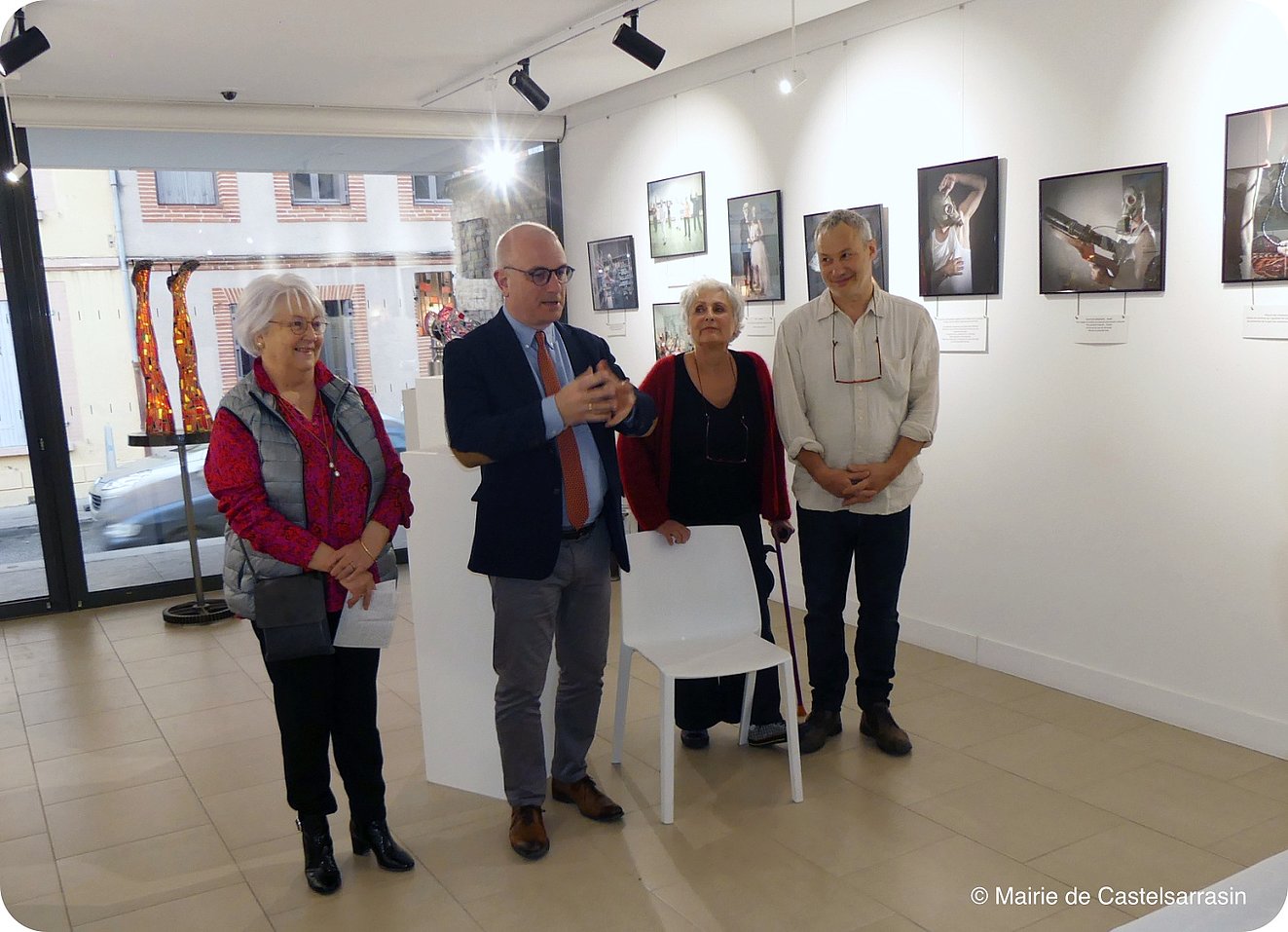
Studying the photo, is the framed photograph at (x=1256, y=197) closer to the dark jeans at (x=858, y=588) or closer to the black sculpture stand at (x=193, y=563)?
the dark jeans at (x=858, y=588)

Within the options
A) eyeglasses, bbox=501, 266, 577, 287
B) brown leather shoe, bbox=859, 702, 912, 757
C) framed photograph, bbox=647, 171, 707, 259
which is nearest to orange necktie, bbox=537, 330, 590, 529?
Result: eyeglasses, bbox=501, 266, 577, 287

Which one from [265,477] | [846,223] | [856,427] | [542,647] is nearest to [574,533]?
[542,647]

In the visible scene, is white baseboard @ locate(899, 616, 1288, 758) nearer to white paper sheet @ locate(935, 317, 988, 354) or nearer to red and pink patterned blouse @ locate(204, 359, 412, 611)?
white paper sheet @ locate(935, 317, 988, 354)

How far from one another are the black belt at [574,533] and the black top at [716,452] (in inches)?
21.4

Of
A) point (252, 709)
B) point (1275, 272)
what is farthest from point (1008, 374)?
point (252, 709)

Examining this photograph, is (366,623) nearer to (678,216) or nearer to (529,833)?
(529,833)

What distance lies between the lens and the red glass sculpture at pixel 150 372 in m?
5.90

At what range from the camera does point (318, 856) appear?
2.86 metres

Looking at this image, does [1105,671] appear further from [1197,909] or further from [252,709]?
[252,709]

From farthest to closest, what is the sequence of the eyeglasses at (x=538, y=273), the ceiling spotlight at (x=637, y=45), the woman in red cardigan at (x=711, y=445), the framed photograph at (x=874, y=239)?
the framed photograph at (x=874, y=239), the ceiling spotlight at (x=637, y=45), the woman in red cardigan at (x=711, y=445), the eyeglasses at (x=538, y=273)

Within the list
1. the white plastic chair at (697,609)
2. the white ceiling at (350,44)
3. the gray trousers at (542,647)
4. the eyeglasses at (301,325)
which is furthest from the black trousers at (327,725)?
the white ceiling at (350,44)

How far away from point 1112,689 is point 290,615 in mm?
2940

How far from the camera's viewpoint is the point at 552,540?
9.45ft

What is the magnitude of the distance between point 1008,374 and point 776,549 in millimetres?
1332
